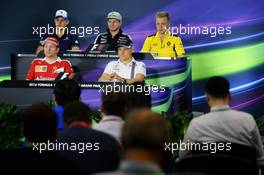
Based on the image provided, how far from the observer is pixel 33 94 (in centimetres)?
751

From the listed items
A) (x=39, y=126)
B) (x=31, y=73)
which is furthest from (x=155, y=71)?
(x=39, y=126)

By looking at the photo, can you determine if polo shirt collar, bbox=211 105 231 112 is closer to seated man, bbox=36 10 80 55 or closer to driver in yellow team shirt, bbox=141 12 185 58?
driver in yellow team shirt, bbox=141 12 185 58

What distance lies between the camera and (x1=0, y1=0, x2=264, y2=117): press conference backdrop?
11.4m

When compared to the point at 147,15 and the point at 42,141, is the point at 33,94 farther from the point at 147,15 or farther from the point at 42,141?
the point at 147,15

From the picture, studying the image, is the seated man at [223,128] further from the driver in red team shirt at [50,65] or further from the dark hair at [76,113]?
the driver in red team shirt at [50,65]

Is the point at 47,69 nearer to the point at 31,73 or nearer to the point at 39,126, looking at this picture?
the point at 31,73

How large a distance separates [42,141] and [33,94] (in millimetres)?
3497

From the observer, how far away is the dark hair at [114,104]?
15.5 ft

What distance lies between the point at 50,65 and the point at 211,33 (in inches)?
138

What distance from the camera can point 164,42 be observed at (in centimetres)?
1019

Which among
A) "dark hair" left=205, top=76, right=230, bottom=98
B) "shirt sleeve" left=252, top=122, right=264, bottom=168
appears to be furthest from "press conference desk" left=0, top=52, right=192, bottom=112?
"shirt sleeve" left=252, top=122, right=264, bottom=168

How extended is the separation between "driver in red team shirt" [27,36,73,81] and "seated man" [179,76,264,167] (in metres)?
4.26

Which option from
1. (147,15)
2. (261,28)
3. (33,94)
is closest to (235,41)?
(261,28)

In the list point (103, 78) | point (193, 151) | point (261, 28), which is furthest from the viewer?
point (261, 28)
